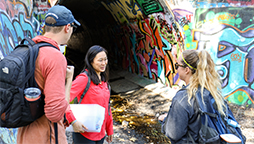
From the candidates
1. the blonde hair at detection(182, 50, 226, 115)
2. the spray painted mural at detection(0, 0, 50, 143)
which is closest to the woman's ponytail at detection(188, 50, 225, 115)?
the blonde hair at detection(182, 50, 226, 115)

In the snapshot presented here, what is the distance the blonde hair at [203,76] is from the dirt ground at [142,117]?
11.3 ft

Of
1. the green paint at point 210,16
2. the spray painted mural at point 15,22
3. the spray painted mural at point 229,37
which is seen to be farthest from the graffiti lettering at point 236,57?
the spray painted mural at point 15,22

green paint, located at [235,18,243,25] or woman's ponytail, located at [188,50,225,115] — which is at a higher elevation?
green paint, located at [235,18,243,25]

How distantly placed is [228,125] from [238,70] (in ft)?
17.2

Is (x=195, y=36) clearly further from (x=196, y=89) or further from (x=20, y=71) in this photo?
(x=20, y=71)

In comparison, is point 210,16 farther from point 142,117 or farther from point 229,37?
point 142,117

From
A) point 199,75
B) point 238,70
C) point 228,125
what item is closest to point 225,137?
point 228,125

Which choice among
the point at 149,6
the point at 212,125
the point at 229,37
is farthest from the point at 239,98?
the point at 212,125

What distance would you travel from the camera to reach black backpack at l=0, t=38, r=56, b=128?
1.53 meters

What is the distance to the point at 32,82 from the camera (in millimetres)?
1611

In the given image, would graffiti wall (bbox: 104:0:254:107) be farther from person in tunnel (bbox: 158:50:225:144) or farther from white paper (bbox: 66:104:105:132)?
white paper (bbox: 66:104:105:132)

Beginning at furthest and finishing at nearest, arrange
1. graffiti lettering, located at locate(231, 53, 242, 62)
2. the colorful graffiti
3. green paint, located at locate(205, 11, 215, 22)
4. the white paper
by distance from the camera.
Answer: green paint, located at locate(205, 11, 215, 22) < graffiti lettering, located at locate(231, 53, 242, 62) < the colorful graffiti < the white paper

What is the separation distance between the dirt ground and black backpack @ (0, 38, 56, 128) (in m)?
3.57

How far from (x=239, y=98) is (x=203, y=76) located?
5503 millimetres
